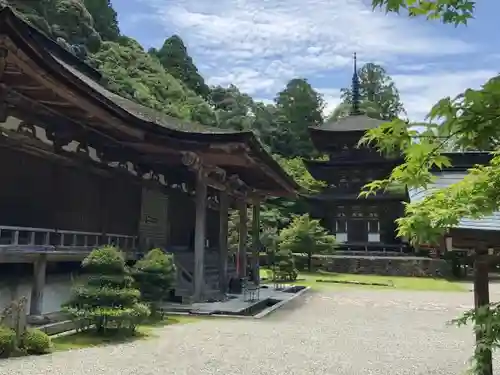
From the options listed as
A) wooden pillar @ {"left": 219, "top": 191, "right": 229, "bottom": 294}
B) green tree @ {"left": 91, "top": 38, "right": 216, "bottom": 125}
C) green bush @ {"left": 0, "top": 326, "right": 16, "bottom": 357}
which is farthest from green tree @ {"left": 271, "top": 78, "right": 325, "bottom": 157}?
green bush @ {"left": 0, "top": 326, "right": 16, "bottom": 357}

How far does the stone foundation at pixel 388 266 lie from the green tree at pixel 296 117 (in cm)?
2379

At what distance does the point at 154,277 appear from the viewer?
440 inches

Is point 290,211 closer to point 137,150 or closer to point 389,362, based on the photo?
point 137,150

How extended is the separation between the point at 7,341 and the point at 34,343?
0.40m

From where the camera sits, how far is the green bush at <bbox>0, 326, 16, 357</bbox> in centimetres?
700

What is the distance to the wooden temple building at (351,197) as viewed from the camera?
38.7 meters

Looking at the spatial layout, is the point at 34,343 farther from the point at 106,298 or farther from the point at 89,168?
the point at 89,168

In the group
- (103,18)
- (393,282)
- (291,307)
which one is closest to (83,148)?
(291,307)

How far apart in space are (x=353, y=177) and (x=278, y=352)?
1312 inches

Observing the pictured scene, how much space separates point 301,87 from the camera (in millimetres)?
A: 70625

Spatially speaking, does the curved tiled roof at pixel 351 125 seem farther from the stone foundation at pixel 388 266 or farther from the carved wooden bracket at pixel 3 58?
the carved wooden bracket at pixel 3 58

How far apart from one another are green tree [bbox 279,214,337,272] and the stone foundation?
1847 millimetres

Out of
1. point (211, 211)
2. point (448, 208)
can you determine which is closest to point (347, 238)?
point (211, 211)

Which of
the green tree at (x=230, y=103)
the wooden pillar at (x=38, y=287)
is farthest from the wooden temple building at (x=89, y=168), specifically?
the green tree at (x=230, y=103)
